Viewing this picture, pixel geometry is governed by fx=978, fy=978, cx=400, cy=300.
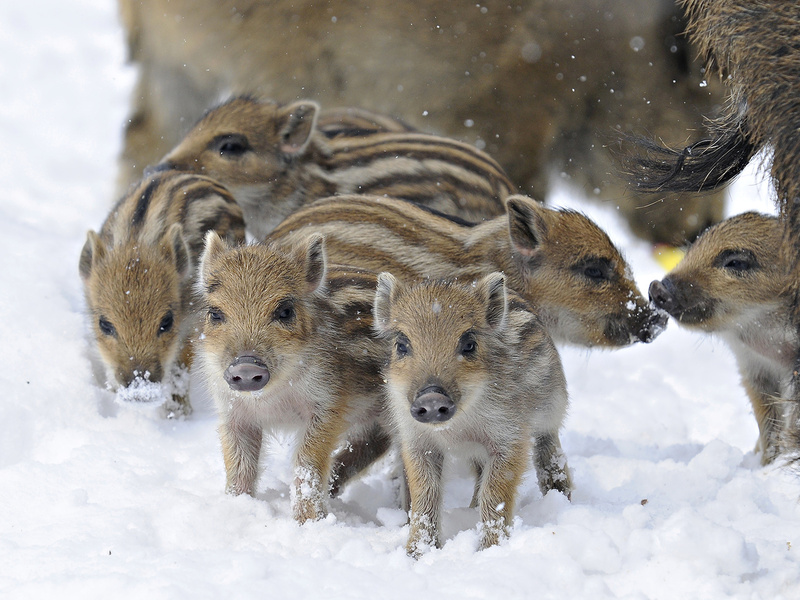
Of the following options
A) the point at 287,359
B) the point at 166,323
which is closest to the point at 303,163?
the point at 166,323

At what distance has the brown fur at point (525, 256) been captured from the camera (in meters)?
3.91

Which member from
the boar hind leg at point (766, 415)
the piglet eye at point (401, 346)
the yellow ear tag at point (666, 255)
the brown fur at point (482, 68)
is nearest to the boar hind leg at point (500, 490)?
the piglet eye at point (401, 346)

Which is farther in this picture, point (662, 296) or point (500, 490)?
point (662, 296)

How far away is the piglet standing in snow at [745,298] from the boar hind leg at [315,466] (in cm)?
146

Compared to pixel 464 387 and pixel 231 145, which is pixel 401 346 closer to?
pixel 464 387

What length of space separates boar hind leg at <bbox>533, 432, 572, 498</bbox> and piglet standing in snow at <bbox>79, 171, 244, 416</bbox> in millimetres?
1464

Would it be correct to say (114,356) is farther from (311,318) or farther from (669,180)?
(669,180)

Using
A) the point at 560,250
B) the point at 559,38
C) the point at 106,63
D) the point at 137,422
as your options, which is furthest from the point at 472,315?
the point at 106,63

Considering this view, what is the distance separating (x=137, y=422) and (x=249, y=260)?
3.33ft

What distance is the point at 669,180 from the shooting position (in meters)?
2.93

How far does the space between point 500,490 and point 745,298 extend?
54.7 inches

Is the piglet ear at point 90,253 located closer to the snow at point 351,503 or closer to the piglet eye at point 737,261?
the snow at point 351,503

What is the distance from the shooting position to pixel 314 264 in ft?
10.9

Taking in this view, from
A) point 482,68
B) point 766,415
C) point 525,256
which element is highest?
point 482,68
